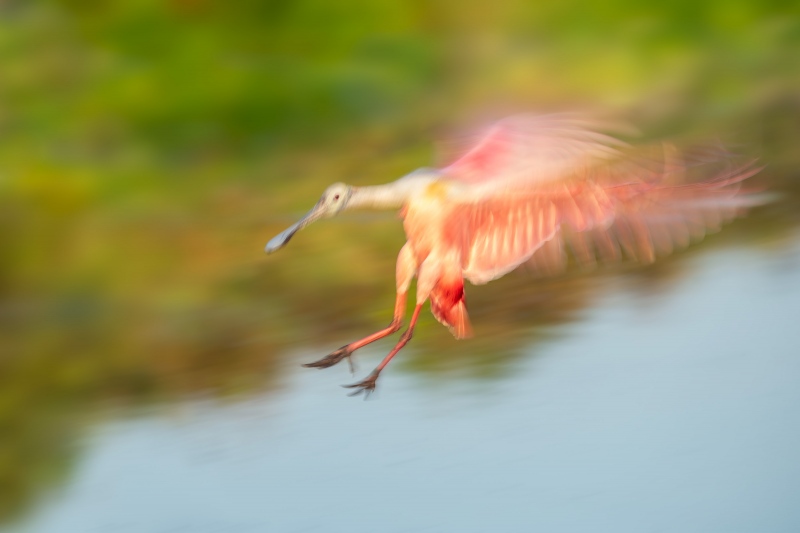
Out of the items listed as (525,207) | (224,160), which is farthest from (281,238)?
(525,207)

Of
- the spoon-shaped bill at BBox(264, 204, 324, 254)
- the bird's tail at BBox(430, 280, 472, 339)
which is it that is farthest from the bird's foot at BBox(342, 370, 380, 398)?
the spoon-shaped bill at BBox(264, 204, 324, 254)

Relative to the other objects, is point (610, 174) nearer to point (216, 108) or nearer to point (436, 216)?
point (436, 216)

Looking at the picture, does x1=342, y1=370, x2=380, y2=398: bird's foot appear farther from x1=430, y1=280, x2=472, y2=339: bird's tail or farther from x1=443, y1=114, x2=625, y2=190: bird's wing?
x1=443, y1=114, x2=625, y2=190: bird's wing

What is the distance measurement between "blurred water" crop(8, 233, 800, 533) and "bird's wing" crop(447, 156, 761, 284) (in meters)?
0.08

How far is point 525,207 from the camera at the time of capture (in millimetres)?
1644

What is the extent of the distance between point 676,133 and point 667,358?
1.30 ft

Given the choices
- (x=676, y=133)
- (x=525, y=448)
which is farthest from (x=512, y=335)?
(x=676, y=133)

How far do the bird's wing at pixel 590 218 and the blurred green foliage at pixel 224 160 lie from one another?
6 centimetres

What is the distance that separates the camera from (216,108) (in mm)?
1597

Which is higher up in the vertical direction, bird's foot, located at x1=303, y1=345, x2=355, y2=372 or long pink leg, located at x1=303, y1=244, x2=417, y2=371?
long pink leg, located at x1=303, y1=244, x2=417, y2=371

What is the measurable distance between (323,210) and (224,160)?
179 millimetres

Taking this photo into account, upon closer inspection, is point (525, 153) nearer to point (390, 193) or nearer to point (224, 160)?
point (390, 193)

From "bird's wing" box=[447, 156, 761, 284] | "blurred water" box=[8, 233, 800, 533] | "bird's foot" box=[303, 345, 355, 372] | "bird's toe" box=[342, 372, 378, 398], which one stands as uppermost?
"bird's wing" box=[447, 156, 761, 284]

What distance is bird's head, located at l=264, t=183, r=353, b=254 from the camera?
1.60 metres
